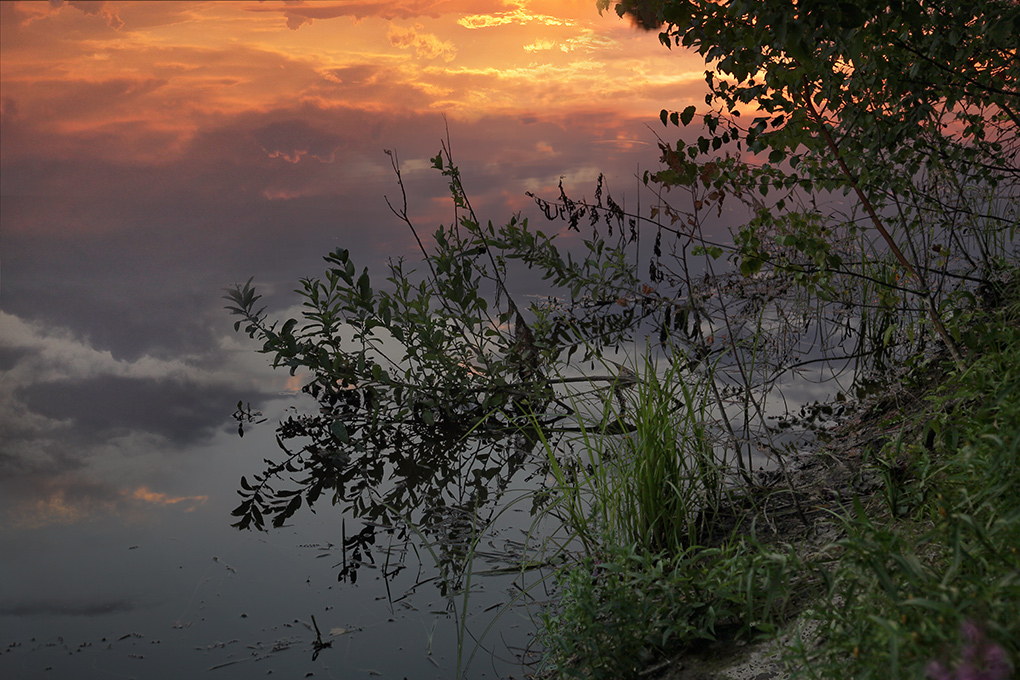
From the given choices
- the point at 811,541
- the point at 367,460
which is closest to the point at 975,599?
the point at 811,541

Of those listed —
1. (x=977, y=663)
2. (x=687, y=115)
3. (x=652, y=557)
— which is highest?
(x=687, y=115)

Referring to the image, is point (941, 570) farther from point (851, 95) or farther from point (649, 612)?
point (851, 95)

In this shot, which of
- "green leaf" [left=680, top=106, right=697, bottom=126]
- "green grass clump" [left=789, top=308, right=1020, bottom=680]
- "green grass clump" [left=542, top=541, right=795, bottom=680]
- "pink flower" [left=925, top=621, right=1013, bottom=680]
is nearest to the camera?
"pink flower" [left=925, top=621, right=1013, bottom=680]

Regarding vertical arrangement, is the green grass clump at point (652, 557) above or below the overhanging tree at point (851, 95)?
below

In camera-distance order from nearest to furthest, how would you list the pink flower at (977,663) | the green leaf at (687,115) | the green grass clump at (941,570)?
the pink flower at (977,663), the green grass clump at (941,570), the green leaf at (687,115)

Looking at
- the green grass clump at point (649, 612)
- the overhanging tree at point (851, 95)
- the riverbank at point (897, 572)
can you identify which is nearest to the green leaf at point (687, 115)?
the overhanging tree at point (851, 95)

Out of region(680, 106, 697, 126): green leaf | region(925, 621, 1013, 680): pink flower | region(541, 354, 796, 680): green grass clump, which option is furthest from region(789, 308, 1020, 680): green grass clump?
region(680, 106, 697, 126): green leaf

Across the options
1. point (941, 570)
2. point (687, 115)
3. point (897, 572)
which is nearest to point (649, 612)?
point (897, 572)

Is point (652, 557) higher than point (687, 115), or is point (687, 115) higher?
point (687, 115)

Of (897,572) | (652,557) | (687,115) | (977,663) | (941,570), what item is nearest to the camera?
(977,663)

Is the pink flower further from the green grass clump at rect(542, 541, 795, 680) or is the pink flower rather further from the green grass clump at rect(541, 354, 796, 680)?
the green grass clump at rect(542, 541, 795, 680)

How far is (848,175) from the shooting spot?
9.25ft

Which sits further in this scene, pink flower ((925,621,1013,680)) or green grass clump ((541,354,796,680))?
green grass clump ((541,354,796,680))

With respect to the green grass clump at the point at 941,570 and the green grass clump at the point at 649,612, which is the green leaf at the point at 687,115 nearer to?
the green grass clump at the point at 941,570
